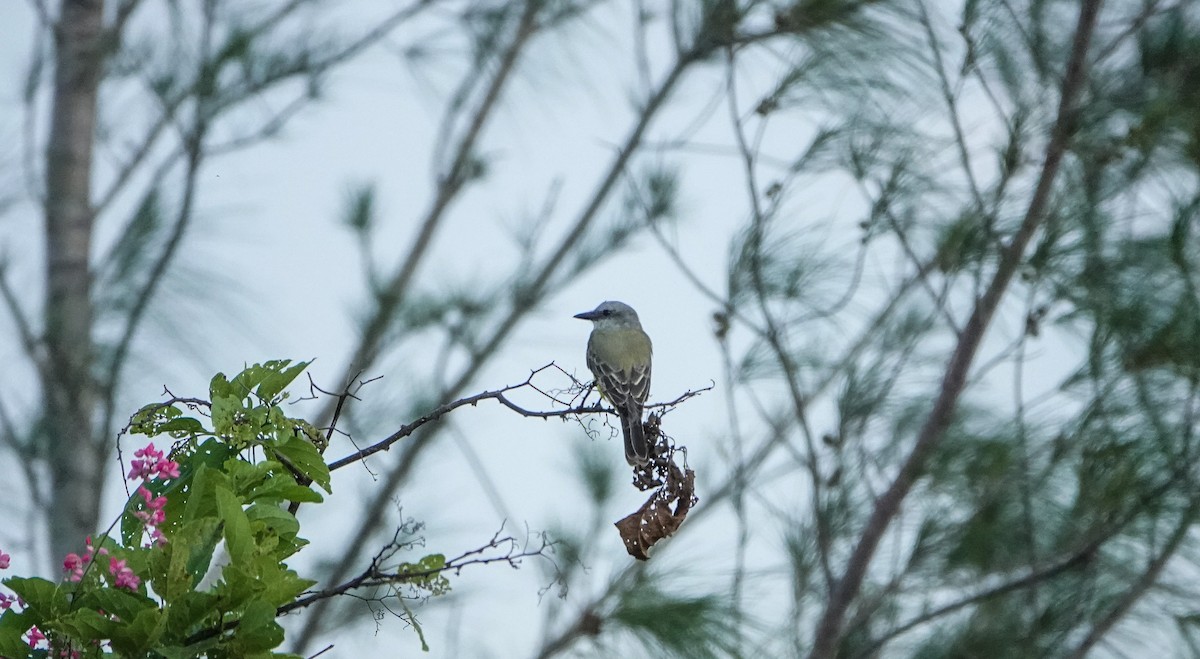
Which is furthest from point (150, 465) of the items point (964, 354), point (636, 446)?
point (964, 354)

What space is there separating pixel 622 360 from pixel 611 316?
2.15 feet

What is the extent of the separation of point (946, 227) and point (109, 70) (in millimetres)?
2244

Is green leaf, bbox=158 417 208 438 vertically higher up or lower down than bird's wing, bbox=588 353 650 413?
lower down

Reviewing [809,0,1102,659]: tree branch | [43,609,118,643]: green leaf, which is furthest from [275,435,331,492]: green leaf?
[809,0,1102,659]: tree branch

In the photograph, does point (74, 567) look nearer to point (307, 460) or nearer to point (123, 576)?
point (123, 576)

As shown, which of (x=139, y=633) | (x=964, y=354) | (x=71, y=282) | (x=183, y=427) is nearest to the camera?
(x=139, y=633)

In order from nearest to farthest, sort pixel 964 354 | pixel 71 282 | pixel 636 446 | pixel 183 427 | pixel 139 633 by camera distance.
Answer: pixel 139 633
pixel 183 427
pixel 636 446
pixel 964 354
pixel 71 282

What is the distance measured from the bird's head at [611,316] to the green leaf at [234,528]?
241 centimetres

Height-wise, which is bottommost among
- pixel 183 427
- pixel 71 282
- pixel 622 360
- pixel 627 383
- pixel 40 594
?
pixel 40 594

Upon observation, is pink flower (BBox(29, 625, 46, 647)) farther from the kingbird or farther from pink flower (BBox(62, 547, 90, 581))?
the kingbird

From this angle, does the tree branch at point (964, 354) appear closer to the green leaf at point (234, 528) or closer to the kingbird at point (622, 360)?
the kingbird at point (622, 360)

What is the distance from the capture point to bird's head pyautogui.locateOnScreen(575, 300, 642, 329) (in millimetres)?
3594

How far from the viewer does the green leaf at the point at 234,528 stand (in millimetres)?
1138

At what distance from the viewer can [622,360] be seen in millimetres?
2975
